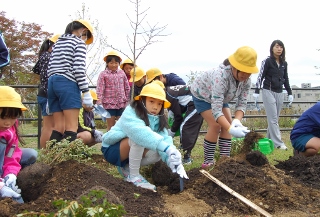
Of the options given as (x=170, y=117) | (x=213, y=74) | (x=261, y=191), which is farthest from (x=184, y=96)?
(x=261, y=191)

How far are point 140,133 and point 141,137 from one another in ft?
0.11

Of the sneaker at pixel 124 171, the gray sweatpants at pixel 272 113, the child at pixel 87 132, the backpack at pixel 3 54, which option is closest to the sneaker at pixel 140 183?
the sneaker at pixel 124 171

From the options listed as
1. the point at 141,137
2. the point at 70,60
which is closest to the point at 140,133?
the point at 141,137

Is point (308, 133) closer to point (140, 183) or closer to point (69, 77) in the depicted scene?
point (140, 183)

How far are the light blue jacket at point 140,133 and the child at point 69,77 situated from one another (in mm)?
679

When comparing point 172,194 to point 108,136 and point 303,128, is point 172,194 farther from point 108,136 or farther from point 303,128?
point 303,128

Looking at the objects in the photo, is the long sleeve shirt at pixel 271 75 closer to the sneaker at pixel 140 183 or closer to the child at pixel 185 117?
the child at pixel 185 117

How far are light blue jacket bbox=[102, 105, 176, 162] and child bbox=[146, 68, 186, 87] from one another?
2096 mm

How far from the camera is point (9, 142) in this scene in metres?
3.24

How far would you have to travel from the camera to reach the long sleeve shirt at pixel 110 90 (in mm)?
6238

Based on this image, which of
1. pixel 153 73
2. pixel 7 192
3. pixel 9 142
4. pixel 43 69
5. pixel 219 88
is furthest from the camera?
pixel 153 73

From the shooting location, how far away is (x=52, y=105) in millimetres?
4375

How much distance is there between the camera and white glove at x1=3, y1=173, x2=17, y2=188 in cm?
307

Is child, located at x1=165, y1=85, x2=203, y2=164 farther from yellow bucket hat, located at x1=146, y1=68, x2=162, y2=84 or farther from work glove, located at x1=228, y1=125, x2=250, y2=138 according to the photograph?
work glove, located at x1=228, y1=125, x2=250, y2=138
